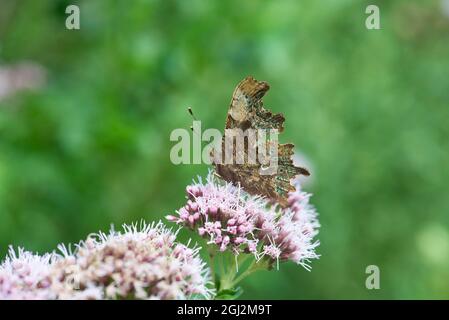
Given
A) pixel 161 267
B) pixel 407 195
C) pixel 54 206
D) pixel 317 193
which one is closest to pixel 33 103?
pixel 54 206

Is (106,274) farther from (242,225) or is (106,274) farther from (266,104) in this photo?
(266,104)

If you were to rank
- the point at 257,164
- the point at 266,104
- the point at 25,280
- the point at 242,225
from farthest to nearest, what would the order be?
the point at 266,104 → the point at 257,164 → the point at 242,225 → the point at 25,280

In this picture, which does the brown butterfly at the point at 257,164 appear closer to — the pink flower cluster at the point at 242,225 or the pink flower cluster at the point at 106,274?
the pink flower cluster at the point at 242,225

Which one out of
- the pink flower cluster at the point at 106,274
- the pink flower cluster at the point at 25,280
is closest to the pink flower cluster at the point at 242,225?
the pink flower cluster at the point at 106,274

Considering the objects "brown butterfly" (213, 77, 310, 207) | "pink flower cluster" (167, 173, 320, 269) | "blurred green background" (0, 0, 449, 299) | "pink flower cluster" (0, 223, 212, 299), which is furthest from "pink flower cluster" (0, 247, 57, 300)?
"blurred green background" (0, 0, 449, 299)

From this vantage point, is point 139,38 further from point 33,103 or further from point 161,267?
point 161,267

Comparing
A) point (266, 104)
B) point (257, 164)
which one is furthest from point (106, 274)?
point (266, 104)
